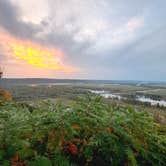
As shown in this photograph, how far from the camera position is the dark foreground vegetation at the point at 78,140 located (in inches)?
104

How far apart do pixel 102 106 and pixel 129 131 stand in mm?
723

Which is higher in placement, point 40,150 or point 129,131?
point 129,131

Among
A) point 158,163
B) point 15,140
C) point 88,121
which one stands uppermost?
point 88,121

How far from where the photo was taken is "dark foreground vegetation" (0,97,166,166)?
265 cm

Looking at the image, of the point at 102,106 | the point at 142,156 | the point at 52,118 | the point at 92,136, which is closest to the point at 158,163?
the point at 142,156

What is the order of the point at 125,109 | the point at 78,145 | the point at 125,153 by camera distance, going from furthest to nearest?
the point at 125,109 < the point at 78,145 < the point at 125,153

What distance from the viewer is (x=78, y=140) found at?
285 centimetres

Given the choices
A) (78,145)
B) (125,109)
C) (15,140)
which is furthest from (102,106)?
(15,140)

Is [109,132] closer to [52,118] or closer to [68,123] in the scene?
[68,123]

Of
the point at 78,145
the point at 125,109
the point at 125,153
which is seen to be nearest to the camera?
the point at 125,153

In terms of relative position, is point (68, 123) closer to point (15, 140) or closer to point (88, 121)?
point (88, 121)

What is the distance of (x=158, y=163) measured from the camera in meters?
2.80

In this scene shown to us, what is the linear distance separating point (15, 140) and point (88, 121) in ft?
3.00

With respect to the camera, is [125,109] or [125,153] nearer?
[125,153]
